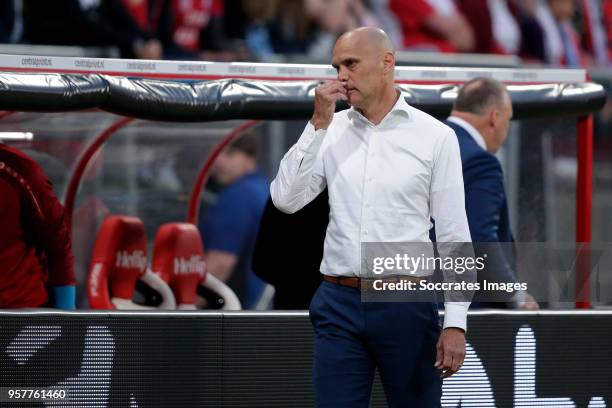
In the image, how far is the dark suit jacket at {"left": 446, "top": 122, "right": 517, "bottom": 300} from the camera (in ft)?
19.6

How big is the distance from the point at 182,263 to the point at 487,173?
1.97 m

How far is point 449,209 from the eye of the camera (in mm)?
4816

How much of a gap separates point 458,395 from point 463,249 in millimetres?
1537

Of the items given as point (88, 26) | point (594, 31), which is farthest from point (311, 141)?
point (594, 31)

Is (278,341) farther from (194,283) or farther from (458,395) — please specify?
(194,283)

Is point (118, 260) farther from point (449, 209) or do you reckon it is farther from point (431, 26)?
point (431, 26)

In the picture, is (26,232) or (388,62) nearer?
(388,62)

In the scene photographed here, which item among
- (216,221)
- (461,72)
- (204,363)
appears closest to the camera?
(204,363)

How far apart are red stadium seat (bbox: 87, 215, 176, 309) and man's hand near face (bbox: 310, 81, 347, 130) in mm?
2490

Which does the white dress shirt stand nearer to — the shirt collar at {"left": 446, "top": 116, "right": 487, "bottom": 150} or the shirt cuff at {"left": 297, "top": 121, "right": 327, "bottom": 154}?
the shirt cuff at {"left": 297, "top": 121, "right": 327, "bottom": 154}

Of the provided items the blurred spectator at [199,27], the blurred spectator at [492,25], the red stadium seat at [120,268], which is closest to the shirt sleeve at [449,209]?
the red stadium seat at [120,268]

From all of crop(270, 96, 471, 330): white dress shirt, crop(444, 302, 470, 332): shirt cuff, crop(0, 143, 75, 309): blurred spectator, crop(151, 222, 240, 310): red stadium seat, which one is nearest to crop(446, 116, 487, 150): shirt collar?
crop(270, 96, 471, 330): white dress shirt

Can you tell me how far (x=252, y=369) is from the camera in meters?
6.09

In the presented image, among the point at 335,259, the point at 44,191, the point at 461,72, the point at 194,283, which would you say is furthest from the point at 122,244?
the point at 335,259
